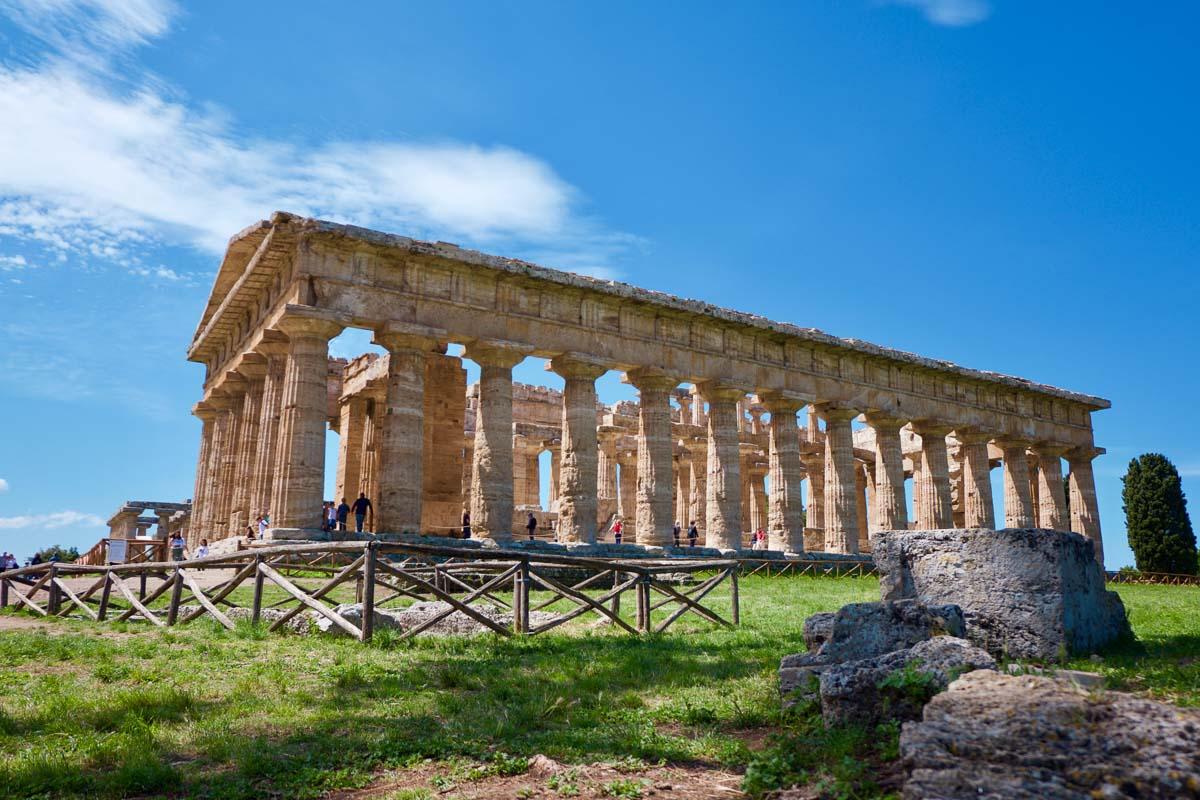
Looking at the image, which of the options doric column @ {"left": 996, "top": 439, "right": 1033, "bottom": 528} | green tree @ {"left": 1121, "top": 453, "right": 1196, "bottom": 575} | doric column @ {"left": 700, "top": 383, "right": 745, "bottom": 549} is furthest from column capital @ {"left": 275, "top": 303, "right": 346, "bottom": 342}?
green tree @ {"left": 1121, "top": 453, "right": 1196, "bottom": 575}

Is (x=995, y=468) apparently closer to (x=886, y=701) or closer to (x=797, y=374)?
(x=797, y=374)

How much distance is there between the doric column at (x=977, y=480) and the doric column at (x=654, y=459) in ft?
47.9

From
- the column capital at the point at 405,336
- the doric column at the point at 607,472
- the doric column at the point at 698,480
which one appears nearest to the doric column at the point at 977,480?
the doric column at the point at 698,480

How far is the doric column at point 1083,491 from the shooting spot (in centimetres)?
3966

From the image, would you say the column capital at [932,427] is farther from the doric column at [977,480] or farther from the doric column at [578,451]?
the doric column at [578,451]

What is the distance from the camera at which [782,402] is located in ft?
102

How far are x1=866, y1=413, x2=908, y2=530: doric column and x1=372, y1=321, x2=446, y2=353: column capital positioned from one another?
57.6ft

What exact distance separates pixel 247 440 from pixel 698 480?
20960 mm

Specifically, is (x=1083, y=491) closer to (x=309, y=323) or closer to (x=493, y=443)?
(x=493, y=443)

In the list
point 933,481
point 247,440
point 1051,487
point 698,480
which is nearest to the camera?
point 247,440

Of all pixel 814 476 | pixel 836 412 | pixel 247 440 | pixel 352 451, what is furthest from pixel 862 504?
pixel 247 440

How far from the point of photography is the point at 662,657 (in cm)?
1008

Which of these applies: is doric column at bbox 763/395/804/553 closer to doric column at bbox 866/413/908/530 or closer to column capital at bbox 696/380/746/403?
column capital at bbox 696/380/746/403

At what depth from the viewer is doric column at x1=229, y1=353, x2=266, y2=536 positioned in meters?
27.1
